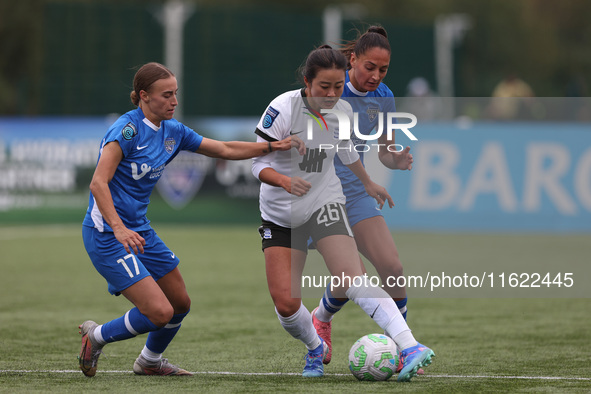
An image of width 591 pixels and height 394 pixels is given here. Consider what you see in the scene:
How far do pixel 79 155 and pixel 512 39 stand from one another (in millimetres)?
41684

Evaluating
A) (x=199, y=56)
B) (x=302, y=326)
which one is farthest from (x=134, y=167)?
(x=199, y=56)

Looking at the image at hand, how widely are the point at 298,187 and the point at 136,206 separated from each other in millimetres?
968

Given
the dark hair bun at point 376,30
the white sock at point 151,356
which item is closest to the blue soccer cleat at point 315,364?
the white sock at point 151,356

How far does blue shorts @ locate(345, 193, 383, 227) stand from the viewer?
630cm

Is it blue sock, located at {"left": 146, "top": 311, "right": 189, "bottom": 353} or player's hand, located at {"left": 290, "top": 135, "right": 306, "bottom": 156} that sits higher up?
player's hand, located at {"left": 290, "top": 135, "right": 306, "bottom": 156}

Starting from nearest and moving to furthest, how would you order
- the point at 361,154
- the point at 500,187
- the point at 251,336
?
the point at 361,154 < the point at 251,336 < the point at 500,187

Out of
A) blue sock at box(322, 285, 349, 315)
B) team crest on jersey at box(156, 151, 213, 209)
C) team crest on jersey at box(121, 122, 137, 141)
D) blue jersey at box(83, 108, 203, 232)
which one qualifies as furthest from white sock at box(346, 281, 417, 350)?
team crest on jersey at box(156, 151, 213, 209)

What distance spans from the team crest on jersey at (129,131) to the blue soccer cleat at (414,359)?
1.97 metres

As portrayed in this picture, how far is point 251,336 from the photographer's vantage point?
7680mm

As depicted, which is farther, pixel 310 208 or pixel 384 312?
pixel 310 208

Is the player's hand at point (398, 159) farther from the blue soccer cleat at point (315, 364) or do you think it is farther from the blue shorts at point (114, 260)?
the blue shorts at point (114, 260)

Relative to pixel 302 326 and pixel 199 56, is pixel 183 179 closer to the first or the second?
pixel 199 56

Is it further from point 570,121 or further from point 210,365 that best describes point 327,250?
point 570,121

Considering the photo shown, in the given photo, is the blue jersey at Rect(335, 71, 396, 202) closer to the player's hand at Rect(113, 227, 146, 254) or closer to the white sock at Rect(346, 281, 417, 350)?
the white sock at Rect(346, 281, 417, 350)
